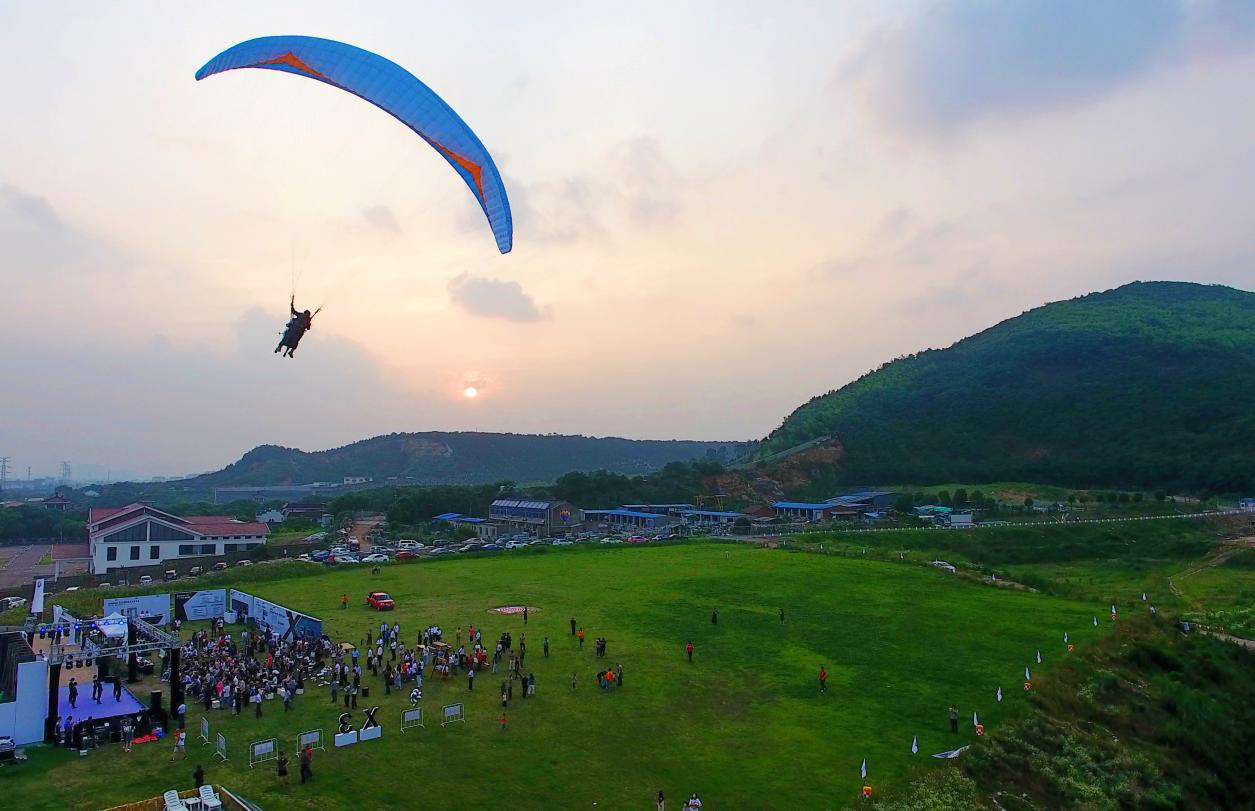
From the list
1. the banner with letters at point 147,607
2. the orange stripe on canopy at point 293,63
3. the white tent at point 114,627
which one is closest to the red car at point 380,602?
the banner with letters at point 147,607

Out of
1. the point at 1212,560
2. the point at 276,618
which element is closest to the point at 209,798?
the point at 276,618

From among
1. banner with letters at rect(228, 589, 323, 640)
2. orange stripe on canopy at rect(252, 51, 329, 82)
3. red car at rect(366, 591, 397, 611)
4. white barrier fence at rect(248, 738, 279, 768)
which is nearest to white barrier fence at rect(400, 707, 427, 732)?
white barrier fence at rect(248, 738, 279, 768)

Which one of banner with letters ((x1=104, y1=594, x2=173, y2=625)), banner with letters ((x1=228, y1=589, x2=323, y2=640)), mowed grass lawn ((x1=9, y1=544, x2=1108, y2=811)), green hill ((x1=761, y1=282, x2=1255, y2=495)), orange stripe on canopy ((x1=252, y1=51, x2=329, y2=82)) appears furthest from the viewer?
green hill ((x1=761, y1=282, x2=1255, y2=495))

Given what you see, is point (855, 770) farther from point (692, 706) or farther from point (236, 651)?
point (236, 651)

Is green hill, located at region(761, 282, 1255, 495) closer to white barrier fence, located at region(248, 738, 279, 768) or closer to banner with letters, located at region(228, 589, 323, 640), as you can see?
banner with letters, located at region(228, 589, 323, 640)

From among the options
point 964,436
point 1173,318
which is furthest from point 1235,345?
point 964,436

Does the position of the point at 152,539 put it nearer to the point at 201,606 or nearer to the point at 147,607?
the point at 201,606
